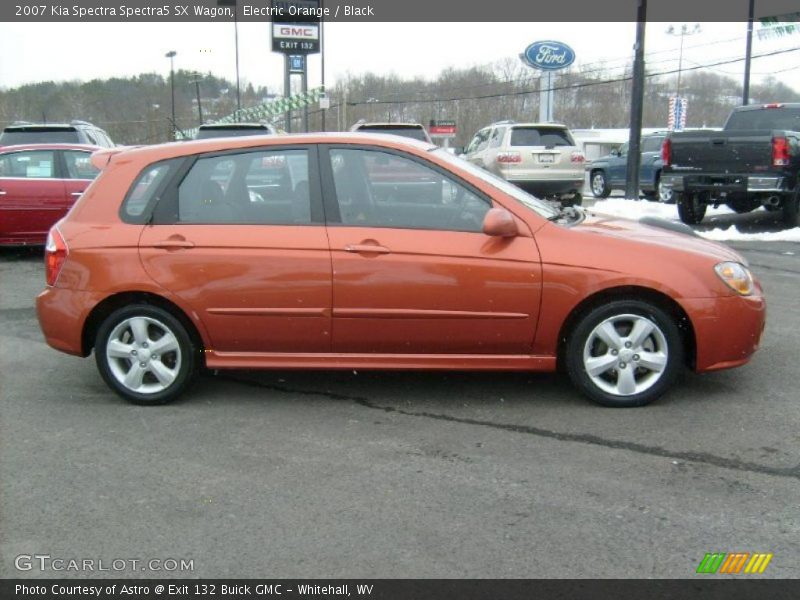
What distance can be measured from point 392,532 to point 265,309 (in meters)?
1.82

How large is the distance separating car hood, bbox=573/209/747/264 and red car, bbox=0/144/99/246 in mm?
7332

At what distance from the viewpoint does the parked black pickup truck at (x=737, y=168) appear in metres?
11.6

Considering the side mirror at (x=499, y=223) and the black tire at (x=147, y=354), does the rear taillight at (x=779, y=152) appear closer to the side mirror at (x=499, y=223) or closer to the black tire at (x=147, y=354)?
the side mirror at (x=499, y=223)

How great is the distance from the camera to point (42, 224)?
10.0m

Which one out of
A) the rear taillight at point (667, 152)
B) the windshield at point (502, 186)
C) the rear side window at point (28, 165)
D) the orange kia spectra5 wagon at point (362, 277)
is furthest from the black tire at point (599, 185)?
the orange kia spectra5 wagon at point (362, 277)

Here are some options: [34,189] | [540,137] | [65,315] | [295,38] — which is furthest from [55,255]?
A: [295,38]

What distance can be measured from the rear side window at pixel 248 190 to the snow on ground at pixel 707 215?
690 centimetres

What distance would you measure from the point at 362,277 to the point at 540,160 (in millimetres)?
12117

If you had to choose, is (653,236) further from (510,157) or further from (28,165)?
(510,157)

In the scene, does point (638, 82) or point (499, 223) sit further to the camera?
point (638, 82)

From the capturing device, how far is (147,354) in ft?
15.7

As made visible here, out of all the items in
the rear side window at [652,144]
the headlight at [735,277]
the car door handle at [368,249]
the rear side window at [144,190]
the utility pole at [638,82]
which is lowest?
the headlight at [735,277]

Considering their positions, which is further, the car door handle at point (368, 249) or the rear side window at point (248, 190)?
the rear side window at point (248, 190)

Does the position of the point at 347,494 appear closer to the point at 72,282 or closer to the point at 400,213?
the point at 400,213
